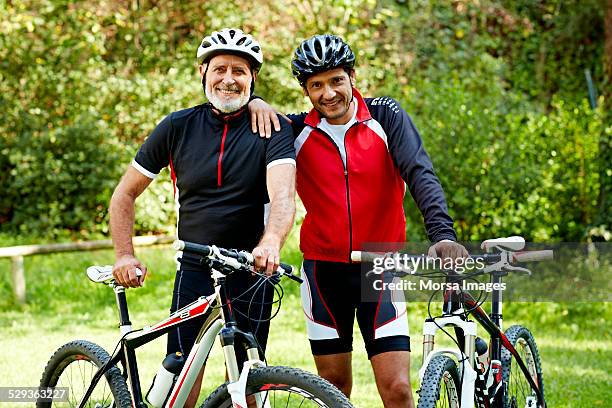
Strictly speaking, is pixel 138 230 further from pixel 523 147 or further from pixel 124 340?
pixel 124 340

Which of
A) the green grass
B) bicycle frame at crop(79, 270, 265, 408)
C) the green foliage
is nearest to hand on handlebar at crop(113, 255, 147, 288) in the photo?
bicycle frame at crop(79, 270, 265, 408)

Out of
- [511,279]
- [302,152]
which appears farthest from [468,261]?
[511,279]

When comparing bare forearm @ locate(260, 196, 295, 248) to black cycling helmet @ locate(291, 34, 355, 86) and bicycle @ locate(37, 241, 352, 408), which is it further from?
black cycling helmet @ locate(291, 34, 355, 86)

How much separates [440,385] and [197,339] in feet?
2.88

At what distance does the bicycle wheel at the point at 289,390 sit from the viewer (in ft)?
9.92

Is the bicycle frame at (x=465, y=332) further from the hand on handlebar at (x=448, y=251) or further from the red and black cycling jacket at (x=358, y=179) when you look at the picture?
the red and black cycling jacket at (x=358, y=179)

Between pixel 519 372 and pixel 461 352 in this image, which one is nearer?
pixel 461 352

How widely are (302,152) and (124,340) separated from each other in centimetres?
107

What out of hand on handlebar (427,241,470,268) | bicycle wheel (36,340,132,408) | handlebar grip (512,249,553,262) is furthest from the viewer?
handlebar grip (512,249,553,262)

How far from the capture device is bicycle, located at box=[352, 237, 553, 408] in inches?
139

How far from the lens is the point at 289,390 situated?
310cm

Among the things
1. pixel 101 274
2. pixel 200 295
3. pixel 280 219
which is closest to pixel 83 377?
pixel 101 274

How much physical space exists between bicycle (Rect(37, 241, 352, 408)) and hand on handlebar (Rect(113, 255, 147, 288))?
19 cm

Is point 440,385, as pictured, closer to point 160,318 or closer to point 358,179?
point 358,179
